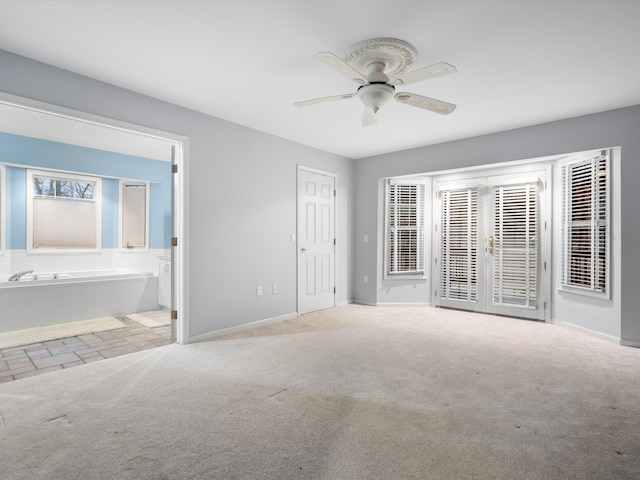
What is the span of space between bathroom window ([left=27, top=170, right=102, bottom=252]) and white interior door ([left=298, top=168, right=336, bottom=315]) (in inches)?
146

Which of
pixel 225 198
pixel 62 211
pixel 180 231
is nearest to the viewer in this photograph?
pixel 180 231

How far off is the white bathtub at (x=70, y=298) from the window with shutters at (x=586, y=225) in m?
5.89

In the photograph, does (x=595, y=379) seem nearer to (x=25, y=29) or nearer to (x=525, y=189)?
(x=525, y=189)

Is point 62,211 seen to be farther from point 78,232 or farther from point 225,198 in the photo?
point 225,198

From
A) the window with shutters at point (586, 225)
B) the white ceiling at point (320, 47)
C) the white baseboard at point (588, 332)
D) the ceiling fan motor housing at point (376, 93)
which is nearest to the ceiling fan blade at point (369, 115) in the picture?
the ceiling fan motor housing at point (376, 93)

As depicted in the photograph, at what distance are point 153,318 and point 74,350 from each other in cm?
144

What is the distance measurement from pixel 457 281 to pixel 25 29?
5.61m

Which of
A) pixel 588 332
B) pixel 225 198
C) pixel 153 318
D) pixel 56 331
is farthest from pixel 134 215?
pixel 588 332

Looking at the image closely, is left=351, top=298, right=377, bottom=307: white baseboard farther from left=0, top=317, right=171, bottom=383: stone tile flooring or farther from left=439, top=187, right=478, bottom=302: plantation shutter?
left=0, top=317, right=171, bottom=383: stone tile flooring

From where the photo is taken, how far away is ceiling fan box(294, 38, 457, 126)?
8.00 ft

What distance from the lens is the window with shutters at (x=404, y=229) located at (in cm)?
579

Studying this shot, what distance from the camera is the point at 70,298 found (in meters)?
4.62

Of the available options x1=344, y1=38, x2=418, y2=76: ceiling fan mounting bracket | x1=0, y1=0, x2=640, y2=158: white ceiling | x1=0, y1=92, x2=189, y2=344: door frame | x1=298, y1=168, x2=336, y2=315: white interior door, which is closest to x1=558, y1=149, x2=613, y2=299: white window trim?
x1=0, y1=0, x2=640, y2=158: white ceiling

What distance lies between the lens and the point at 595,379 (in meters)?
2.85
